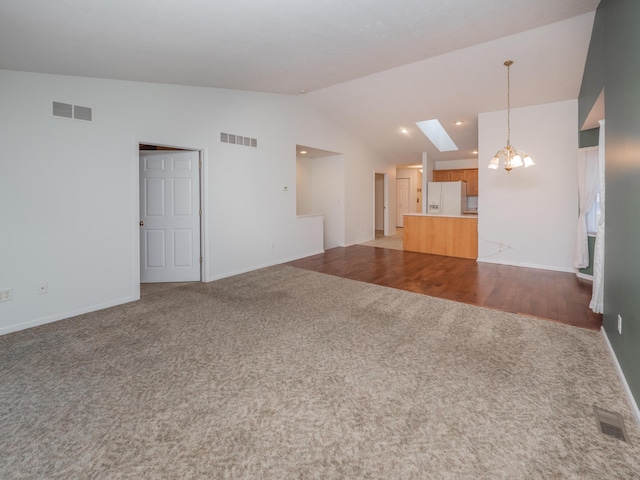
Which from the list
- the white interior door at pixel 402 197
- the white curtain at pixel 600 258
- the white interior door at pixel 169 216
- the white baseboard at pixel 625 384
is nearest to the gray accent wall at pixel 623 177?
the white baseboard at pixel 625 384

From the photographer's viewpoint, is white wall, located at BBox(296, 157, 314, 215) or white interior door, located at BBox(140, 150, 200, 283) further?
white wall, located at BBox(296, 157, 314, 215)

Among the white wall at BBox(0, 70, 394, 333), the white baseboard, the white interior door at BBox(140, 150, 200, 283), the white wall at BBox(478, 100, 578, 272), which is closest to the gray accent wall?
the white baseboard

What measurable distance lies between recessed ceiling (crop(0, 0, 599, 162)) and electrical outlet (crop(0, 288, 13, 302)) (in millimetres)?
2183

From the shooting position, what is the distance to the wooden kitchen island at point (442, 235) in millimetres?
6863

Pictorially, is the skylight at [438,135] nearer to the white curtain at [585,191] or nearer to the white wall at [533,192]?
the white wall at [533,192]

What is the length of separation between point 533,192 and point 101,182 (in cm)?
691

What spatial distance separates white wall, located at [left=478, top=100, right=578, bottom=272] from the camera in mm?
5578

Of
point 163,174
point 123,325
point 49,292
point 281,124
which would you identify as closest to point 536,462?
point 123,325

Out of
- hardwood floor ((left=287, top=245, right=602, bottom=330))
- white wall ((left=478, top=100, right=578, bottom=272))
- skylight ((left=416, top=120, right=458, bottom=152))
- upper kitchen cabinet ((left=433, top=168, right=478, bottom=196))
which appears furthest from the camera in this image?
upper kitchen cabinet ((left=433, top=168, right=478, bottom=196))

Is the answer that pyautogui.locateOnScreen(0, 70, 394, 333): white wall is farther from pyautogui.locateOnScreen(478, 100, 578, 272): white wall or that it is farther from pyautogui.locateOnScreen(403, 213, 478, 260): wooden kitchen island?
pyautogui.locateOnScreen(478, 100, 578, 272): white wall

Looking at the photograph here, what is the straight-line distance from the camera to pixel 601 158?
344cm

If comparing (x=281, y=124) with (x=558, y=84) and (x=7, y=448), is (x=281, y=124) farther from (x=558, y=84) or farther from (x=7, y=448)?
(x=7, y=448)

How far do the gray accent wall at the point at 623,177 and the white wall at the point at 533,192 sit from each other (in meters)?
2.79

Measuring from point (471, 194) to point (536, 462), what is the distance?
31.2ft
